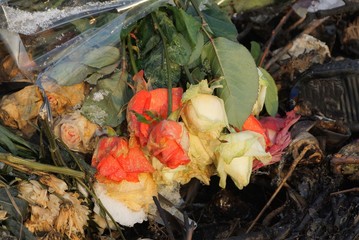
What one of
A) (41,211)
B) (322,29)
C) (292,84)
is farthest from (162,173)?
(322,29)

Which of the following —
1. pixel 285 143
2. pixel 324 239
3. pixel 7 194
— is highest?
pixel 7 194

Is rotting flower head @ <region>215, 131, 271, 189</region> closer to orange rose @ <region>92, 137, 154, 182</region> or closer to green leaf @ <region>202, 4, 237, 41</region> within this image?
orange rose @ <region>92, 137, 154, 182</region>

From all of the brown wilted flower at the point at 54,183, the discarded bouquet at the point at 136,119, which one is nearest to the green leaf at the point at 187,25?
the discarded bouquet at the point at 136,119

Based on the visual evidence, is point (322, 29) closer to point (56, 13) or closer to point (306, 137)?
point (306, 137)

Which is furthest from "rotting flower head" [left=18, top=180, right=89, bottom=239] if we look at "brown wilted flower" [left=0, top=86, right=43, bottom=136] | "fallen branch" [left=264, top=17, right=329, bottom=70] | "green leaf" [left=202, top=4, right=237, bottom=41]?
"fallen branch" [left=264, top=17, right=329, bottom=70]

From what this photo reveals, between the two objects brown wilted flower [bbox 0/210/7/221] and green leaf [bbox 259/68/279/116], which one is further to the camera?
green leaf [bbox 259/68/279/116]

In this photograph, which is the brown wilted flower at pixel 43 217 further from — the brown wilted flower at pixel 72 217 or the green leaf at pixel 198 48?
the green leaf at pixel 198 48
